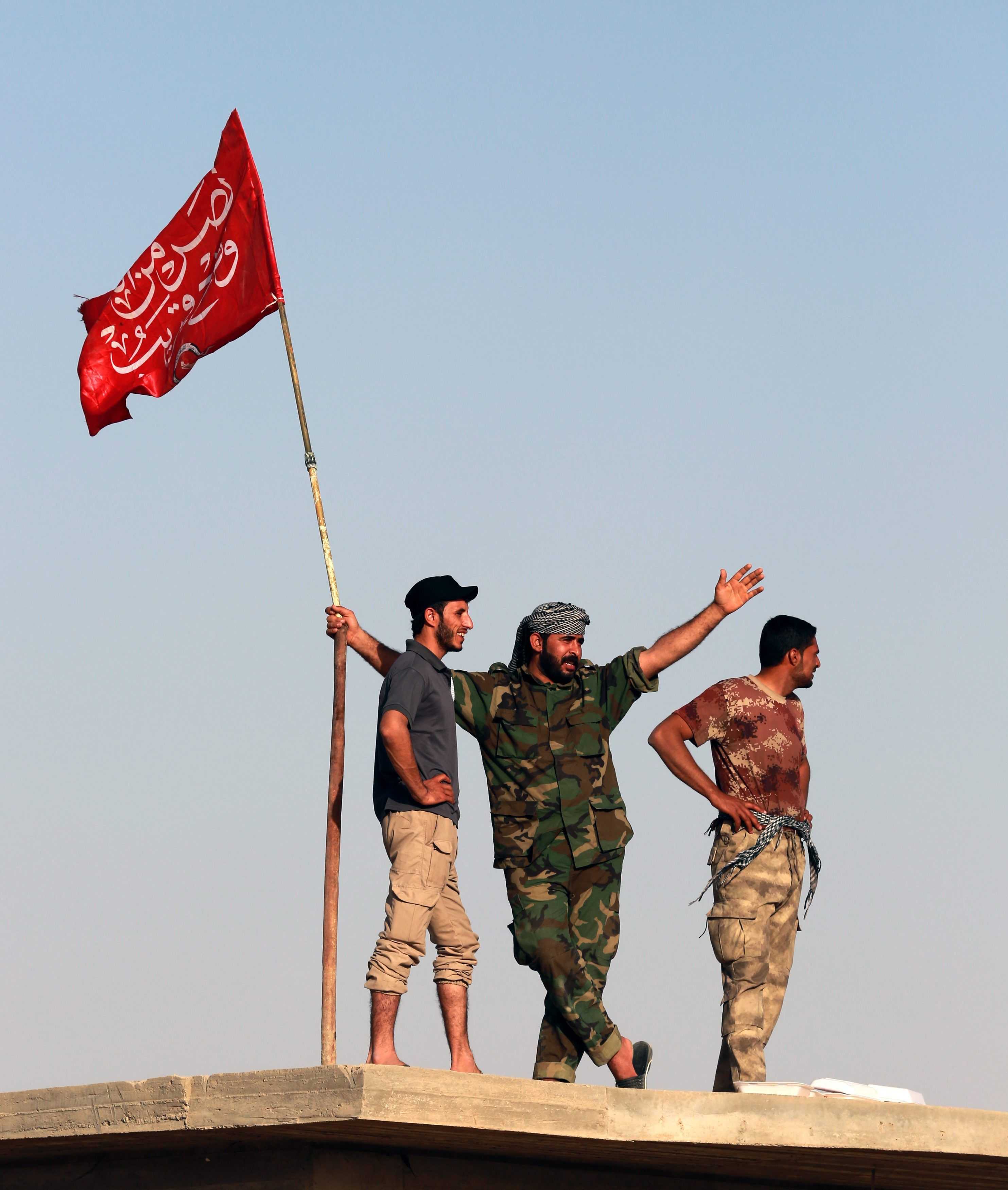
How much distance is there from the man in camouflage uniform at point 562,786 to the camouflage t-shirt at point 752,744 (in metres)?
0.30

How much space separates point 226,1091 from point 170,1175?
110 centimetres

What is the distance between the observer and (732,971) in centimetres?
818

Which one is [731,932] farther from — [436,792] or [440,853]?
[436,792]

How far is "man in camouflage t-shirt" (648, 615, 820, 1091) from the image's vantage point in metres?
8.13

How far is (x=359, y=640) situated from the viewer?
8.45 m

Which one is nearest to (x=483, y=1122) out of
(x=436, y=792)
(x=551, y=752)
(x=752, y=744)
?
(x=436, y=792)

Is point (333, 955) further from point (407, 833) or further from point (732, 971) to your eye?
point (732, 971)

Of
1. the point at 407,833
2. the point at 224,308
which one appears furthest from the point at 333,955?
the point at 224,308

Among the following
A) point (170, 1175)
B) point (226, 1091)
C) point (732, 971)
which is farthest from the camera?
point (732, 971)

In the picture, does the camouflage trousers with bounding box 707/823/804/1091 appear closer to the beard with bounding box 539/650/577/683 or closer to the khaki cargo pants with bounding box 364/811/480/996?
the beard with bounding box 539/650/577/683

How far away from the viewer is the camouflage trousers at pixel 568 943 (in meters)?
7.83

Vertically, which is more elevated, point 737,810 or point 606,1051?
point 737,810

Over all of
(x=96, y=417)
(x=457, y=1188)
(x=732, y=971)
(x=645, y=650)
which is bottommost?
(x=457, y=1188)

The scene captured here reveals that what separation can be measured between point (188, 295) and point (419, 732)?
3136 mm
